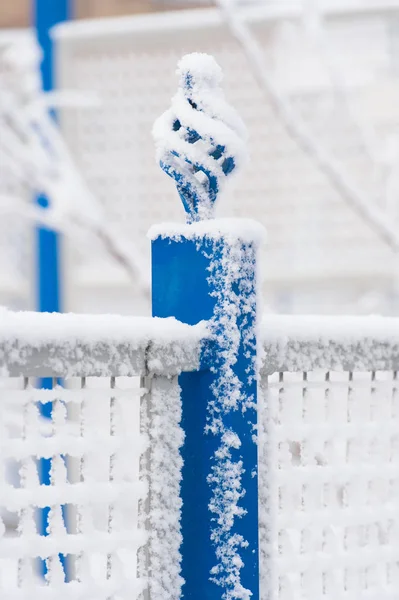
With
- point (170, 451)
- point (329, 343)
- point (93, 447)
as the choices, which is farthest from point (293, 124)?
point (93, 447)

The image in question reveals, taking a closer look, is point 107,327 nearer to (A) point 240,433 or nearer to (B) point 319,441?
(A) point 240,433

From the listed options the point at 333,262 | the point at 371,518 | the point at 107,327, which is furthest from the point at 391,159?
the point at 107,327

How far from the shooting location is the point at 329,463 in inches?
60.4

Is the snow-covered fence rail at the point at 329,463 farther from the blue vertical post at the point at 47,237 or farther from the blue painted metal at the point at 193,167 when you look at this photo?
the blue vertical post at the point at 47,237

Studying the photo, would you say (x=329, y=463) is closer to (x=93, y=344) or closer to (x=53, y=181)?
(x=93, y=344)

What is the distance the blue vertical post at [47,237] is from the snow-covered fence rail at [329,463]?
211 inches

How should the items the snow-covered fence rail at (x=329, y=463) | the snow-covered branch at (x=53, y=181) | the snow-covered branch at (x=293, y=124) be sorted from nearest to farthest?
1. the snow-covered fence rail at (x=329, y=463)
2. the snow-covered branch at (x=293, y=124)
3. the snow-covered branch at (x=53, y=181)

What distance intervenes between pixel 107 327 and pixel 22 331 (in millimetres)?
137

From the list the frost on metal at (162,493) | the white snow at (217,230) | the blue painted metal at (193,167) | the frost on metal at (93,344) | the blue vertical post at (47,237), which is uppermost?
the blue vertical post at (47,237)

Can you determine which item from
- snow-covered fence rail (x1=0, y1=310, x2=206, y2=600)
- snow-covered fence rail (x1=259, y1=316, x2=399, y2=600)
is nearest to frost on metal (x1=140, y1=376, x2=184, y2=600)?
snow-covered fence rail (x1=0, y1=310, x2=206, y2=600)

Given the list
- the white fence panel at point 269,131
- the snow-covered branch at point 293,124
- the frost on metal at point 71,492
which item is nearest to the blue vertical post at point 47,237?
the white fence panel at point 269,131

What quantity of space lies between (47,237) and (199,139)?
5.68 m

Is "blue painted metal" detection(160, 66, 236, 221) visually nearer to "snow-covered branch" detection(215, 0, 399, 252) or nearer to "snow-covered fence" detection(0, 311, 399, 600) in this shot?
"snow-covered fence" detection(0, 311, 399, 600)

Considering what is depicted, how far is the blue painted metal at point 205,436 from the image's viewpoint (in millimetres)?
1343
